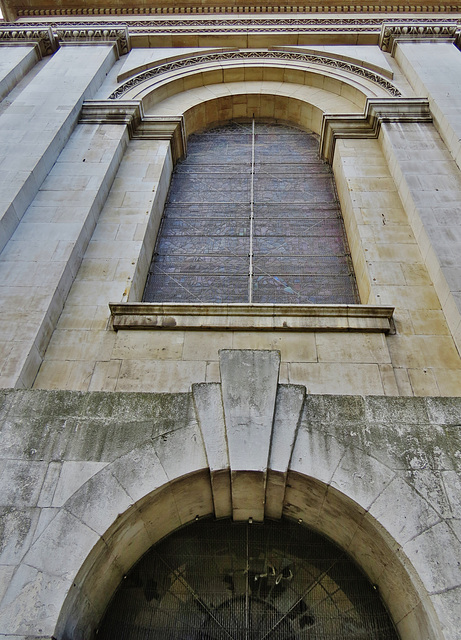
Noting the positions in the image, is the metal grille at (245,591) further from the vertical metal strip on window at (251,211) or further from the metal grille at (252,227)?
the metal grille at (252,227)

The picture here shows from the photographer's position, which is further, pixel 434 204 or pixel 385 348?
pixel 434 204

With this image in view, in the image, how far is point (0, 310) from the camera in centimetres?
637

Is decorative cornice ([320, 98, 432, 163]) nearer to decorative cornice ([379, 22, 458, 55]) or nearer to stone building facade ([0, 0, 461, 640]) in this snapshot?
stone building facade ([0, 0, 461, 640])

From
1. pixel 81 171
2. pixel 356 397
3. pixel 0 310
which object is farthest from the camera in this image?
pixel 81 171

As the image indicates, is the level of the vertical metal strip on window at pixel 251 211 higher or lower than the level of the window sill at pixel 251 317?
higher

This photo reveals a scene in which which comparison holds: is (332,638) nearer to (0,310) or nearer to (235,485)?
(235,485)

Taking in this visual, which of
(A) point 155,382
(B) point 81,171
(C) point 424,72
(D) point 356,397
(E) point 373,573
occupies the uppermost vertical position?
(C) point 424,72

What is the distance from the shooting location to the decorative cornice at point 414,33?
12508 millimetres

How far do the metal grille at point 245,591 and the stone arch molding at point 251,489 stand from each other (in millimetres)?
202

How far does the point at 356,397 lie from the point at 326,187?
22.6 ft

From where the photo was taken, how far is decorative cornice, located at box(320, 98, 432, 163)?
10125mm

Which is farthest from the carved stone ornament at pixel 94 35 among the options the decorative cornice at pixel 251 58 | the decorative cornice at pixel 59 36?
the decorative cornice at pixel 251 58

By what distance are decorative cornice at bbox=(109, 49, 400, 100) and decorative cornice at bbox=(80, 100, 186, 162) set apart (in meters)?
1.13

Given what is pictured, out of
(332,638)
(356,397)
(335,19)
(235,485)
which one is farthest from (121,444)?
(335,19)
